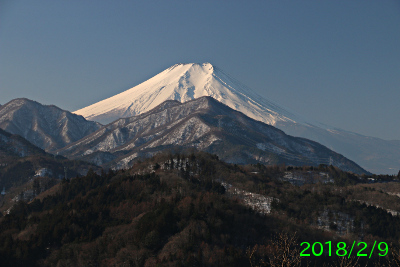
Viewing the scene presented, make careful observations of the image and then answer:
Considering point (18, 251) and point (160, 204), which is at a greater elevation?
point (160, 204)

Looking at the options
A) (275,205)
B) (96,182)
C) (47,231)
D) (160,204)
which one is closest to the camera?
(47,231)

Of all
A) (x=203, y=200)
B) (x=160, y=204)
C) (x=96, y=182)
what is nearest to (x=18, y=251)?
(x=160, y=204)

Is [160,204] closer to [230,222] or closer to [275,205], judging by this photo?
[230,222]

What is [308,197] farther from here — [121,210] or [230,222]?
[121,210]

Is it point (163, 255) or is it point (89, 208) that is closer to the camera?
point (163, 255)

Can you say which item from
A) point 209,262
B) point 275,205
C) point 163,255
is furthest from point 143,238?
point 275,205

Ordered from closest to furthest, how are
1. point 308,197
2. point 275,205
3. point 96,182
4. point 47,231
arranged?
point 47,231, point 275,205, point 308,197, point 96,182
